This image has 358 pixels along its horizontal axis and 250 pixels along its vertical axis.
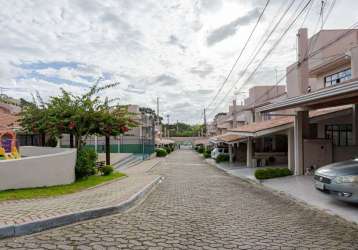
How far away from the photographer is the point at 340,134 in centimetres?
1956

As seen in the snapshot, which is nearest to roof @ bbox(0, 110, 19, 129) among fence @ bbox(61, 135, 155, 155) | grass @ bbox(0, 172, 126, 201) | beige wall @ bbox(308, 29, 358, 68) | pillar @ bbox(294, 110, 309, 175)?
grass @ bbox(0, 172, 126, 201)

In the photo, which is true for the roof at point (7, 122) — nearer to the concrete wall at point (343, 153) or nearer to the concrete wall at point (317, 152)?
the concrete wall at point (317, 152)

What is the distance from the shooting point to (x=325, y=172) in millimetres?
9773

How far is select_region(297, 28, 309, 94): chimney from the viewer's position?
2120 centimetres

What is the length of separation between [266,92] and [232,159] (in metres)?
15.5

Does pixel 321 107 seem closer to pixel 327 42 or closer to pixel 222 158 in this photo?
pixel 327 42

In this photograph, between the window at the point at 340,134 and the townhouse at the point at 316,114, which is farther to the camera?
the window at the point at 340,134

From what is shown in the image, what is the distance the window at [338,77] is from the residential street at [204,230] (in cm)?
1467

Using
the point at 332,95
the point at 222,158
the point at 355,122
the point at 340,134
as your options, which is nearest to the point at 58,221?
the point at 332,95

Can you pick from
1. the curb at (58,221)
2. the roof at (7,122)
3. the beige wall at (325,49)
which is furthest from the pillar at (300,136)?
→ the roof at (7,122)

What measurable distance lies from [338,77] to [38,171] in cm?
1970

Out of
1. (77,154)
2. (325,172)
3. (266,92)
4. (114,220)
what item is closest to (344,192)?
(325,172)

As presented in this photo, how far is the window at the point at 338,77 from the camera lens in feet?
68.2

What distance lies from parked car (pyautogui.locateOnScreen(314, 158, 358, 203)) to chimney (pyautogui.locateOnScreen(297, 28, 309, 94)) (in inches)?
487
